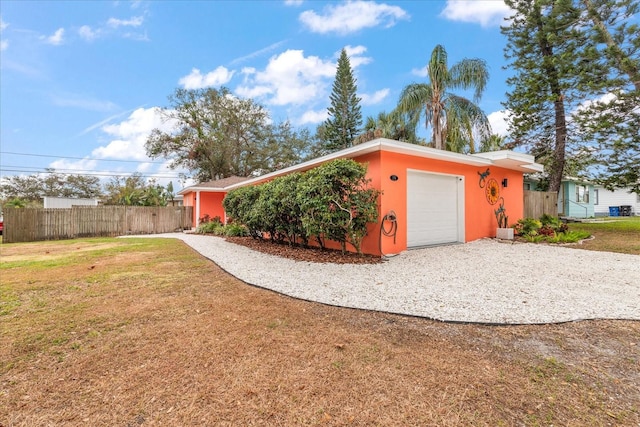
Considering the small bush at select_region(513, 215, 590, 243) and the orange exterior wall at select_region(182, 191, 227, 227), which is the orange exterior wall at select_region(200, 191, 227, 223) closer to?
the orange exterior wall at select_region(182, 191, 227, 227)

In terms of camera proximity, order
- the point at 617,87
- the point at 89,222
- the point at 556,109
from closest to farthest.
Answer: the point at 617,87 < the point at 556,109 < the point at 89,222

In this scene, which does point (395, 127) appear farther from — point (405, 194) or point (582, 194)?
point (582, 194)

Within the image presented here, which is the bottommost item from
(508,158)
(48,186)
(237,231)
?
(237,231)

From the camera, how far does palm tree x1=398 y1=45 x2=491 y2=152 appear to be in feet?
42.5

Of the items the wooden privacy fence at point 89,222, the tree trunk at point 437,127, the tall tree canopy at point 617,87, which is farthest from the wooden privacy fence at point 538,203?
the wooden privacy fence at point 89,222

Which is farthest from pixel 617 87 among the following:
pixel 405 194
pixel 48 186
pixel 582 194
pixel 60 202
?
pixel 48 186

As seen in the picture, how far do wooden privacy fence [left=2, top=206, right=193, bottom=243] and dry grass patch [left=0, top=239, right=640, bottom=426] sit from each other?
1240 cm

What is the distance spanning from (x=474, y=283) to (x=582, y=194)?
77.7ft

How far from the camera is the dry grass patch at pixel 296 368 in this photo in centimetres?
176

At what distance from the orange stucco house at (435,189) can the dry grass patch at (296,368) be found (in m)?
4.20

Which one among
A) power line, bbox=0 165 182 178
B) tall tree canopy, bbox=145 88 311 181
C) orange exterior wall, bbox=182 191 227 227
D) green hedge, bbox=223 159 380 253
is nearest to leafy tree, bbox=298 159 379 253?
green hedge, bbox=223 159 380 253

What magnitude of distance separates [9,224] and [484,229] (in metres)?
18.9

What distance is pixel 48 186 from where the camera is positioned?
3111 cm

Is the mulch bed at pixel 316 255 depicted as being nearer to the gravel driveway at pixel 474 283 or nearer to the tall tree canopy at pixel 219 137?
A: the gravel driveway at pixel 474 283
